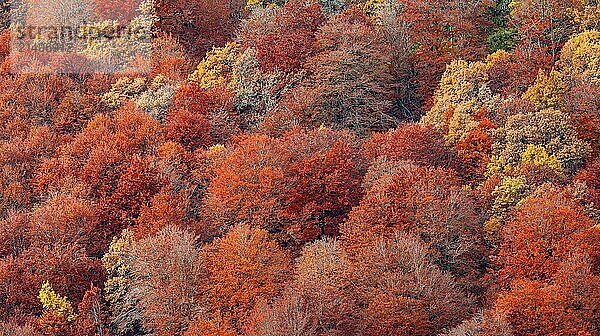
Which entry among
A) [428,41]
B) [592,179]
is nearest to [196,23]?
[428,41]

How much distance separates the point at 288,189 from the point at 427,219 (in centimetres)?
1296

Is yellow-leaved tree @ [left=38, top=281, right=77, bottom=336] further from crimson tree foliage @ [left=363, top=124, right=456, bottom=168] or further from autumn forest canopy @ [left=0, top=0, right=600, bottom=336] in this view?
crimson tree foliage @ [left=363, top=124, right=456, bottom=168]

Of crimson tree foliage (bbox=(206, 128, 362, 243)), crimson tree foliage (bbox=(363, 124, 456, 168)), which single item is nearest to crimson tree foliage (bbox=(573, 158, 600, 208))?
crimson tree foliage (bbox=(363, 124, 456, 168))

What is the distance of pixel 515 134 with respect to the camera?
→ 250ft

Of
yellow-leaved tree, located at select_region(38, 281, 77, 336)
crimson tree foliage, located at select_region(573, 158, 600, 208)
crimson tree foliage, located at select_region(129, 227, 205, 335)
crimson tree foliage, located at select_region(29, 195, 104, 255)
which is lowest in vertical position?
yellow-leaved tree, located at select_region(38, 281, 77, 336)

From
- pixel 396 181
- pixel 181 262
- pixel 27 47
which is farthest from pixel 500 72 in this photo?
pixel 27 47

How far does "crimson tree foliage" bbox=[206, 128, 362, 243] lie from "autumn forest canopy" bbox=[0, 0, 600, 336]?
0.17 meters

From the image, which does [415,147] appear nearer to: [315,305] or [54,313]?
[315,305]

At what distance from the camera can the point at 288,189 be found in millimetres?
77000

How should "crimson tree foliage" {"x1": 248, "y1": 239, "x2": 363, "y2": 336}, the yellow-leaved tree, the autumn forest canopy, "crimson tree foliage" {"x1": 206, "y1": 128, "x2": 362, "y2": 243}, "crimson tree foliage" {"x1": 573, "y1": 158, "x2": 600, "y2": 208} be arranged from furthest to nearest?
1. "crimson tree foliage" {"x1": 206, "y1": 128, "x2": 362, "y2": 243}
2. the yellow-leaved tree
3. "crimson tree foliage" {"x1": 573, "y1": 158, "x2": 600, "y2": 208}
4. the autumn forest canopy
5. "crimson tree foliage" {"x1": 248, "y1": 239, "x2": 363, "y2": 336}

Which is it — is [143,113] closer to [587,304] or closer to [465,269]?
[465,269]

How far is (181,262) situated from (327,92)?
28126 mm

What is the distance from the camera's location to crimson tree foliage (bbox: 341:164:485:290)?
67688mm

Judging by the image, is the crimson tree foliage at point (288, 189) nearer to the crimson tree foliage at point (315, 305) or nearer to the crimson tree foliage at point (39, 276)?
the crimson tree foliage at point (315, 305)
